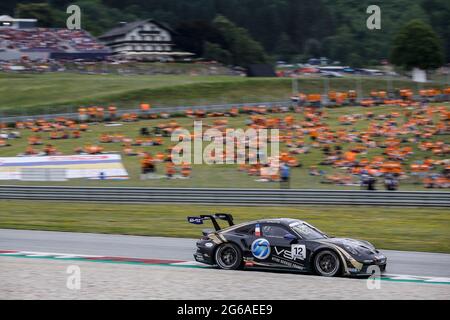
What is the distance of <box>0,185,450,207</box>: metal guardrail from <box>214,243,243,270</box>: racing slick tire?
405 inches

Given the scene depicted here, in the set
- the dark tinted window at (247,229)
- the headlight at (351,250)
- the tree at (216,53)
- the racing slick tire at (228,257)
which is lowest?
the racing slick tire at (228,257)

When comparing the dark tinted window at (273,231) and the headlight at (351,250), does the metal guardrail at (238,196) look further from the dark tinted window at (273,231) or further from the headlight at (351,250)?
the headlight at (351,250)

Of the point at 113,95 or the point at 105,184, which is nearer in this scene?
the point at 105,184

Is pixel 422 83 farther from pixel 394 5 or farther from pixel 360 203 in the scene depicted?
pixel 394 5

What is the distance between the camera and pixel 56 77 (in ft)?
226

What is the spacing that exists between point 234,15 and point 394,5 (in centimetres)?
2917

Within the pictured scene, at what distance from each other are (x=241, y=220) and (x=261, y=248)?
826 cm

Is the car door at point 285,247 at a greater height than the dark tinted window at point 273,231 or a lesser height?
lesser

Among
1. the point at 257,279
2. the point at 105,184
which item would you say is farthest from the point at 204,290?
the point at 105,184

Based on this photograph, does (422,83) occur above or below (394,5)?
below

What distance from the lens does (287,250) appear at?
12.6 m

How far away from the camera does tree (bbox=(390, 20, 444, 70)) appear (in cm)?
7506

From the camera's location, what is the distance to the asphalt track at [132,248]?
1373 centimetres

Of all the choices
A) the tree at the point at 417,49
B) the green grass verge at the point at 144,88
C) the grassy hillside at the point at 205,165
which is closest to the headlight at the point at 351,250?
the grassy hillside at the point at 205,165
